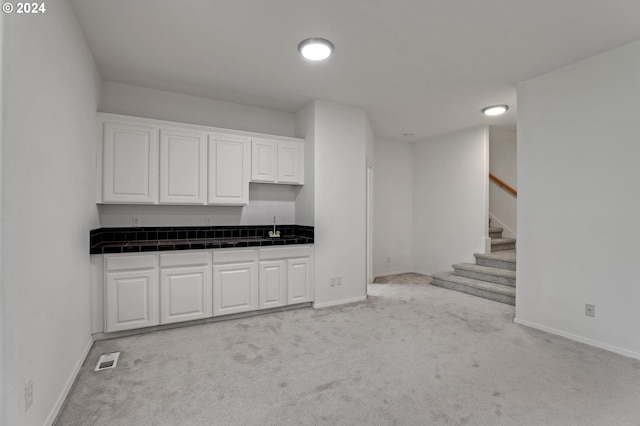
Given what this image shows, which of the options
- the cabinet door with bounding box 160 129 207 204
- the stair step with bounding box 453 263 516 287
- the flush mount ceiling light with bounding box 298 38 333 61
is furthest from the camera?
the stair step with bounding box 453 263 516 287

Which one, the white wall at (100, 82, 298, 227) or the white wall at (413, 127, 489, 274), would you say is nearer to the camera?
the white wall at (100, 82, 298, 227)

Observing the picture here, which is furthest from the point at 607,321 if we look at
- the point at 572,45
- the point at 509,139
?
the point at 509,139

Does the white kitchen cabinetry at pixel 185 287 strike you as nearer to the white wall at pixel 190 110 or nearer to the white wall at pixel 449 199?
the white wall at pixel 190 110

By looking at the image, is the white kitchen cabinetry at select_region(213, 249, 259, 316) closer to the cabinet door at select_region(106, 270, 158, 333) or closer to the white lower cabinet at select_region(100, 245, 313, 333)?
the white lower cabinet at select_region(100, 245, 313, 333)

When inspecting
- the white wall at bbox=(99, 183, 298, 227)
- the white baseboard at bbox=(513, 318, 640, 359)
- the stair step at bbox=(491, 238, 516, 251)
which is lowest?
the white baseboard at bbox=(513, 318, 640, 359)

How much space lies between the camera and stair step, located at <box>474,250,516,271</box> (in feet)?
15.7

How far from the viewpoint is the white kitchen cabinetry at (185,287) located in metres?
3.23

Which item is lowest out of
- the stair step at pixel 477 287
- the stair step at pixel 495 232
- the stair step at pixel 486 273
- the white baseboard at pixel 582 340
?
the white baseboard at pixel 582 340

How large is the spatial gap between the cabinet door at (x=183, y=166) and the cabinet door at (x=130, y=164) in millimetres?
89

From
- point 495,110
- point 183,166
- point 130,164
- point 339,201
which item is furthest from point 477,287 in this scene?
point 130,164

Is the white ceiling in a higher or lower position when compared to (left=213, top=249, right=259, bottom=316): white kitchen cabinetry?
higher

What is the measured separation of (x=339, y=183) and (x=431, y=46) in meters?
2.00

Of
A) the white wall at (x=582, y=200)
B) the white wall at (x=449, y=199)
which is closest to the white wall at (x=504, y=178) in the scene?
the white wall at (x=449, y=199)

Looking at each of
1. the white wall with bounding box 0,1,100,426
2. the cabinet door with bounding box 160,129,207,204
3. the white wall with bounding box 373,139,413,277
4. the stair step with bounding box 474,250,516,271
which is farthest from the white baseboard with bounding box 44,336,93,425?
the stair step with bounding box 474,250,516,271
